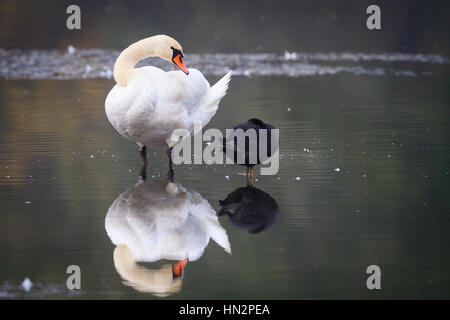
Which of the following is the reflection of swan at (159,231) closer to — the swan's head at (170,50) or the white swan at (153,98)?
the white swan at (153,98)

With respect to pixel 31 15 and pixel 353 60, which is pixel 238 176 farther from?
pixel 31 15

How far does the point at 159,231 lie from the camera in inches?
272

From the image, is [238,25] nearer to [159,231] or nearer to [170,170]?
[170,170]

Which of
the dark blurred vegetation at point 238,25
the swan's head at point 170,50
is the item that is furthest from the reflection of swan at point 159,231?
the dark blurred vegetation at point 238,25

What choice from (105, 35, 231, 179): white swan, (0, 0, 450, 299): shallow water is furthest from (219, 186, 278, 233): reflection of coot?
(105, 35, 231, 179): white swan

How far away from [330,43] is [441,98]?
26.2 ft

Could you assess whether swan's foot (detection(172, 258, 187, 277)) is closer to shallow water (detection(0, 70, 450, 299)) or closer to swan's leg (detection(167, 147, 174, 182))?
shallow water (detection(0, 70, 450, 299))

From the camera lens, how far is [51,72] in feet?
58.4

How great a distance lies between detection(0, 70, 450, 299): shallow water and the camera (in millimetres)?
5855

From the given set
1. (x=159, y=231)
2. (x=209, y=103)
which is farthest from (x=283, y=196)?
(x=209, y=103)

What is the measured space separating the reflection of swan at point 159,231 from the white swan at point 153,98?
0.90 meters

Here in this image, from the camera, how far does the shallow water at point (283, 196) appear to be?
5.86 m

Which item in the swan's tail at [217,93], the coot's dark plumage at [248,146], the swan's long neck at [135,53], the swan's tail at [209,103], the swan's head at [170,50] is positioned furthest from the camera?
the swan's tail at [217,93]

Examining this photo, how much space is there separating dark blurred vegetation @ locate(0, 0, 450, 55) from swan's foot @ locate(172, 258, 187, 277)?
14092 mm
